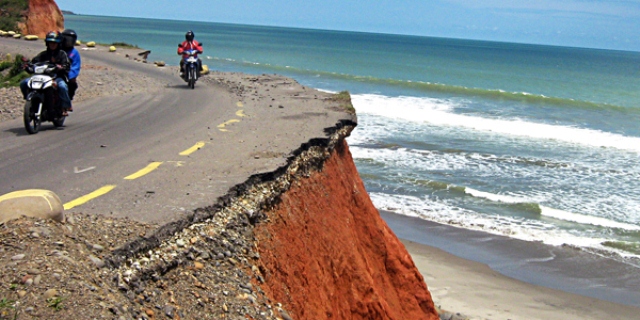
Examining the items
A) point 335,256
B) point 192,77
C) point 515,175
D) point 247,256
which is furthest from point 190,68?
point 247,256

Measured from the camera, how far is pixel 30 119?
32.5 ft

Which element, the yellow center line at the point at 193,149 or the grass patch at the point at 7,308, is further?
the yellow center line at the point at 193,149

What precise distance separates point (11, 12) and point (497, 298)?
121 feet

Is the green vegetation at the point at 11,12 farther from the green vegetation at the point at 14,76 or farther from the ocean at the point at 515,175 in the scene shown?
the ocean at the point at 515,175

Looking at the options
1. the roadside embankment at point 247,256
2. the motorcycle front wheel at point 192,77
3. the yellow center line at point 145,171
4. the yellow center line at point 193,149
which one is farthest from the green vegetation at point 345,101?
the motorcycle front wheel at point 192,77

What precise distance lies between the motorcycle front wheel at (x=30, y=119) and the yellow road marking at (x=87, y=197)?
4.06 meters

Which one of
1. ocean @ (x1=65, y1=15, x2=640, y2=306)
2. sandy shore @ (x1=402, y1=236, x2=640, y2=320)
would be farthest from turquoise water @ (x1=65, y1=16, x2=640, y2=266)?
sandy shore @ (x1=402, y1=236, x2=640, y2=320)

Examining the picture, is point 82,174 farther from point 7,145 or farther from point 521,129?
point 521,129

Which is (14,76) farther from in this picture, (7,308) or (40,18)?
(40,18)

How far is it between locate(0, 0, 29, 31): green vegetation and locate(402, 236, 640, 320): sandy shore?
3308 centimetres

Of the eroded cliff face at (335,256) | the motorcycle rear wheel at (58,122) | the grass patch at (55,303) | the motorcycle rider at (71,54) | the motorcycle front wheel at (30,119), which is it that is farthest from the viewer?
the motorcycle rider at (71,54)

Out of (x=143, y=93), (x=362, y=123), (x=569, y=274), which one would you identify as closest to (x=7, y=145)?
(x=143, y=93)

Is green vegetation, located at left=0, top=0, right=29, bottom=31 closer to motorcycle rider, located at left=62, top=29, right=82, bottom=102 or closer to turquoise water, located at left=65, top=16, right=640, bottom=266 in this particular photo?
turquoise water, located at left=65, top=16, right=640, bottom=266

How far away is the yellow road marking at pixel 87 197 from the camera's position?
5785 mm
